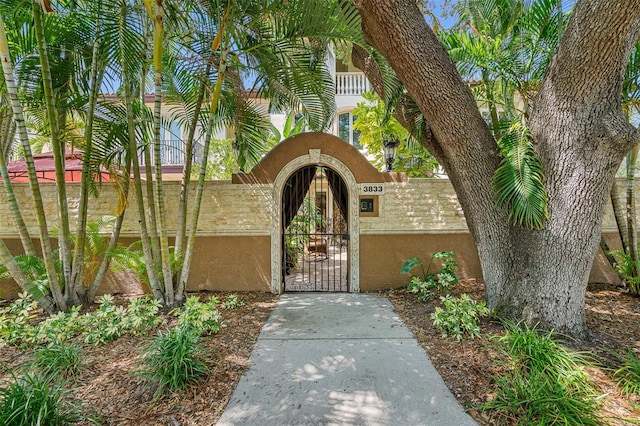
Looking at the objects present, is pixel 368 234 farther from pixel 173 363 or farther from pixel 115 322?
pixel 115 322

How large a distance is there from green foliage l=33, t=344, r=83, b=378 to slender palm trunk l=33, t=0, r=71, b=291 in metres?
1.58

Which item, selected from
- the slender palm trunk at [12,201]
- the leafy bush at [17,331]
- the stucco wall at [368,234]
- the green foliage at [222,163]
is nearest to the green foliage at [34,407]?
the leafy bush at [17,331]

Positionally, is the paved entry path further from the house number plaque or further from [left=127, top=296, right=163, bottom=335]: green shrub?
the house number plaque

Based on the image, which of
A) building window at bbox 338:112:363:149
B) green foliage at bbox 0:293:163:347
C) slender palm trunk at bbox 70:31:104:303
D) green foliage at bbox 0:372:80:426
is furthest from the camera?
building window at bbox 338:112:363:149

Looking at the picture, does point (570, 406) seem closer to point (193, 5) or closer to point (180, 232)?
point (180, 232)

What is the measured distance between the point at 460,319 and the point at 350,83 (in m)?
9.91

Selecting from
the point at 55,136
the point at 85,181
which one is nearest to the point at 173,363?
the point at 85,181

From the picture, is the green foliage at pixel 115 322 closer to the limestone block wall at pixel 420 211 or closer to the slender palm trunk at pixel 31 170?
the slender palm trunk at pixel 31 170

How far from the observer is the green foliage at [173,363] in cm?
264

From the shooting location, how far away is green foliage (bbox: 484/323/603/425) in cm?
226

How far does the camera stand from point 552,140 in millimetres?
3301

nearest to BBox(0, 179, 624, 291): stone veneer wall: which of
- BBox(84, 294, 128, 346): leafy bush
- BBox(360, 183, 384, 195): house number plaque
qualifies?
BBox(360, 183, 384, 195): house number plaque

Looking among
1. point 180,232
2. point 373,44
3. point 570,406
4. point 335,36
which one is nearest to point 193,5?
point 335,36

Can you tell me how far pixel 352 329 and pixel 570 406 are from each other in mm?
2291
